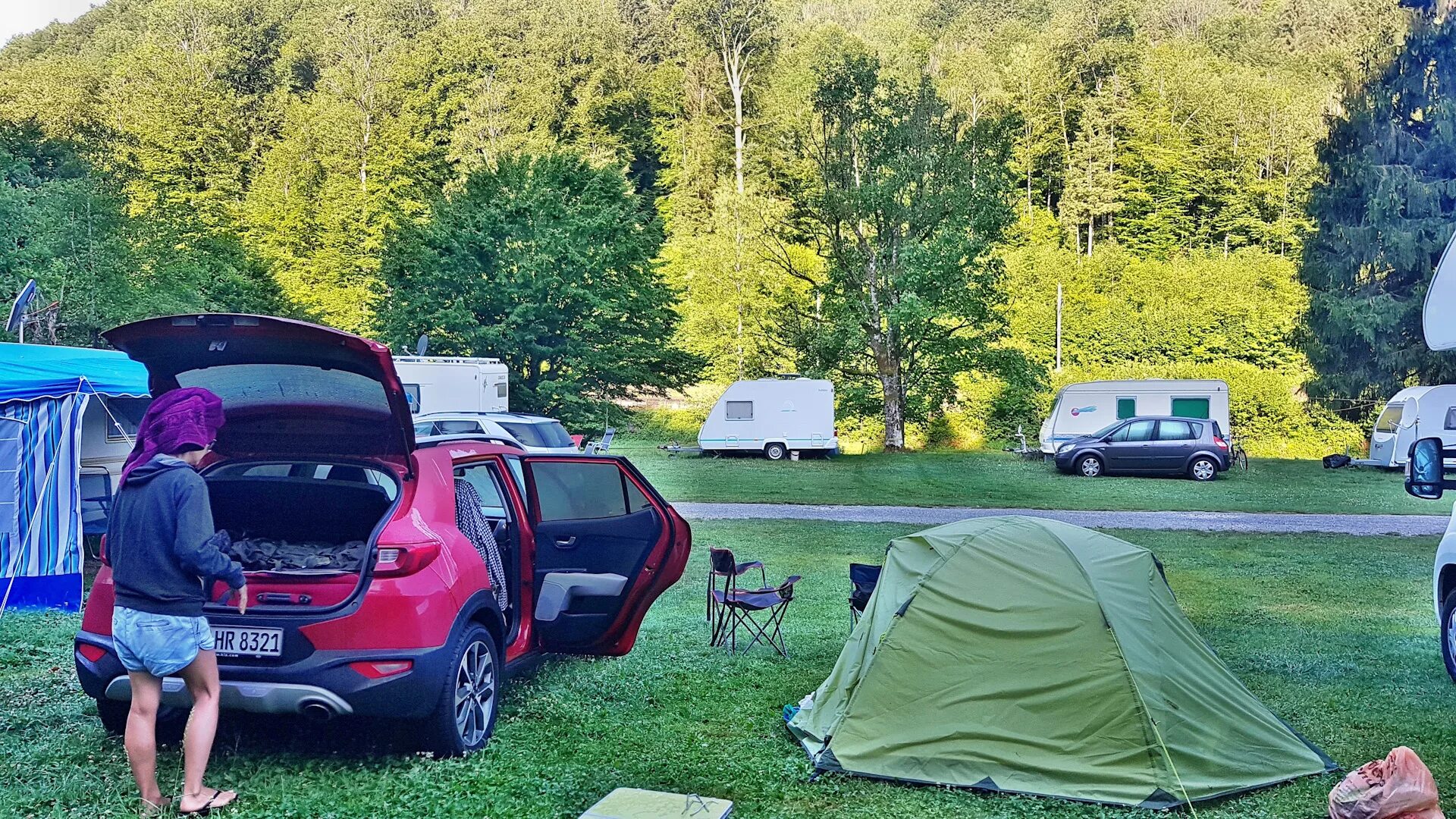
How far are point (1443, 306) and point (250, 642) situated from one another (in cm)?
597

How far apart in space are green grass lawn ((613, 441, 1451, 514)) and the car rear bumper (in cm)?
1406

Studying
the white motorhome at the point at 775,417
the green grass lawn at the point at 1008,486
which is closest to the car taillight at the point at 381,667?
the green grass lawn at the point at 1008,486

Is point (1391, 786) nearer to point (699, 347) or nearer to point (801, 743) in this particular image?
point (801, 743)

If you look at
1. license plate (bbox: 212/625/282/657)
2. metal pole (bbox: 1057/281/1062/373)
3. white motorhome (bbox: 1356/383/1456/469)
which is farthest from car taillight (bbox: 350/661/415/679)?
metal pole (bbox: 1057/281/1062/373)

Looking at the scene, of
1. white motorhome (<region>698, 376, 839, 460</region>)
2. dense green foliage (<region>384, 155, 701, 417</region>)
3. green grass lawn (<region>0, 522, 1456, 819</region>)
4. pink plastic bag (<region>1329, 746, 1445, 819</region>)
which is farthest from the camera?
white motorhome (<region>698, 376, 839, 460</region>)

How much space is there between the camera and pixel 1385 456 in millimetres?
23375

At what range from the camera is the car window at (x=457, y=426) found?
1581 centimetres

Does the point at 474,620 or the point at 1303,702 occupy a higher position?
the point at 474,620

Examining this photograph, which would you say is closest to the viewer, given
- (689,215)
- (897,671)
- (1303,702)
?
(897,671)

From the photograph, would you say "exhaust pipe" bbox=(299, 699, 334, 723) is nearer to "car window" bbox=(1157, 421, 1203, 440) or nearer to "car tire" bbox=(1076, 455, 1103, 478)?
"car tire" bbox=(1076, 455, 1103, 478)

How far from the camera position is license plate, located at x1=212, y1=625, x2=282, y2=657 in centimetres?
416

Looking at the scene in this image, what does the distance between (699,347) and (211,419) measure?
110 ft

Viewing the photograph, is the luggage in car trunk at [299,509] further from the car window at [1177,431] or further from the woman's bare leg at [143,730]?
the car window at [1177,431]

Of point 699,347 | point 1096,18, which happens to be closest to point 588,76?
point 699,347
